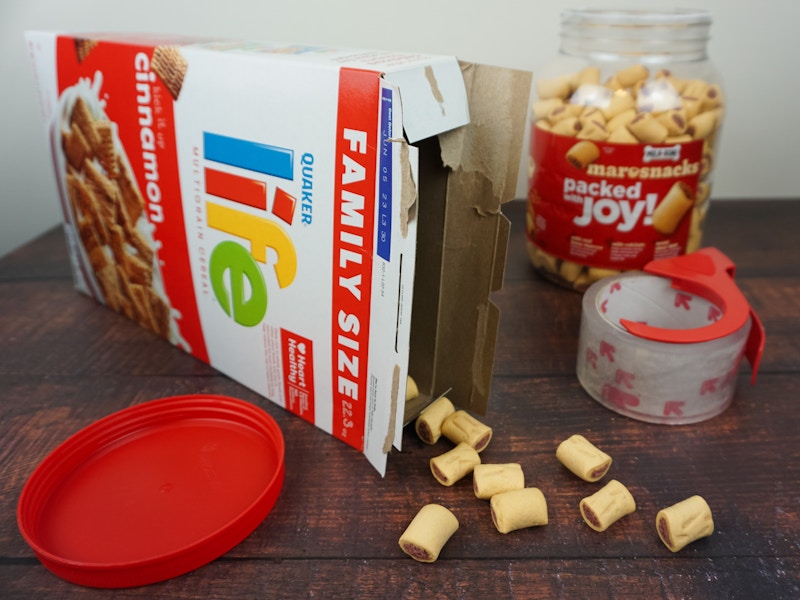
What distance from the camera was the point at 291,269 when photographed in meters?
0.57

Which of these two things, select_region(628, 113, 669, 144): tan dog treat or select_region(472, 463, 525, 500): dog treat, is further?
select_region(628, 113, 669, 144): tan dog treat

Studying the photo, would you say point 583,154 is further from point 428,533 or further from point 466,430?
point 428,533

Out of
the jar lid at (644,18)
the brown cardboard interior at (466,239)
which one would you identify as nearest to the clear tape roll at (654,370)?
the brown cardboard interior at (466,239)

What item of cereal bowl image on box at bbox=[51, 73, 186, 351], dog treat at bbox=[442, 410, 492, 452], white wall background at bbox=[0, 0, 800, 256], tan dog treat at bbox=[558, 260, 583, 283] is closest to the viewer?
dog treat at bbox=[442, 410, 492, 452]

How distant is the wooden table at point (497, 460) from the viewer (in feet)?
1.49

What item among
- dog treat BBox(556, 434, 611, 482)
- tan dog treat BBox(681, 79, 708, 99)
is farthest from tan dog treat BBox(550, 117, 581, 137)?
dog treat BBox(556, 434, 611, 482)

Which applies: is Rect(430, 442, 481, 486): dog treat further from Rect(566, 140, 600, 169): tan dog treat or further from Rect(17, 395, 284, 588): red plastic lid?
Rect(566, 140, 600, 169): tan dog treat

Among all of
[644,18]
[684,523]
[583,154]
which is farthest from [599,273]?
[684,523]

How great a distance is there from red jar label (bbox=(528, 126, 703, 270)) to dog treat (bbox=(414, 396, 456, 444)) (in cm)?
30

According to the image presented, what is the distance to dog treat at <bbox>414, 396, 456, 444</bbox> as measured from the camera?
0.59 meters

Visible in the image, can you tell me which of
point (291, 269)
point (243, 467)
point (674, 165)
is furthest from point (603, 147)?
point (243, 467)

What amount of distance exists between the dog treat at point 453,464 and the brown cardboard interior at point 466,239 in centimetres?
6

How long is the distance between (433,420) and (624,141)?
14.8 inches

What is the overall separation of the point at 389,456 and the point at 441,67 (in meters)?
0.31
